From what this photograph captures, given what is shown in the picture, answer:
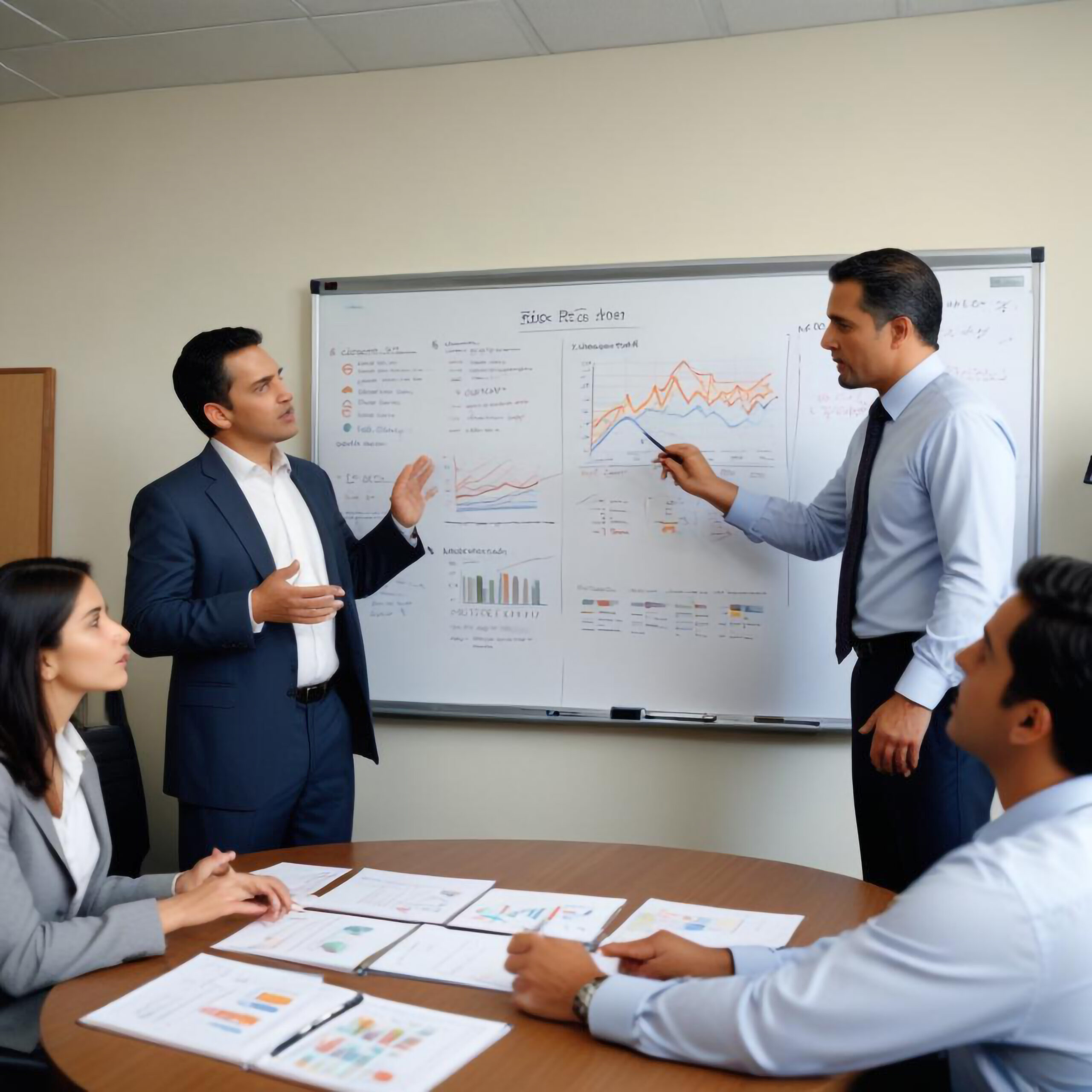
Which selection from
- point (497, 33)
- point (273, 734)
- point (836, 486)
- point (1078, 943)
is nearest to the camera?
point (1078, 943)

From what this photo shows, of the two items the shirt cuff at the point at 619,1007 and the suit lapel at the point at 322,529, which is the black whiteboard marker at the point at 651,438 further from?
the shirt cuff at the point at 619,1007

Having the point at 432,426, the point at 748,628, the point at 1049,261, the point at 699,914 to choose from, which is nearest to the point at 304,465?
the point at 432,426

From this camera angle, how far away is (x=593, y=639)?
10.2ft

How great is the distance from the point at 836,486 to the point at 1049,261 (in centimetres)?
85

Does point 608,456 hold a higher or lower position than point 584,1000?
higher

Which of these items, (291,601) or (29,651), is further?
(291,601)

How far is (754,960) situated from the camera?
132 centimetres

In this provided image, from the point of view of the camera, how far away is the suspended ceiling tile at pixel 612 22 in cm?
281

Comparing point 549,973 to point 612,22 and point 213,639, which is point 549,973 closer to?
point 213,639

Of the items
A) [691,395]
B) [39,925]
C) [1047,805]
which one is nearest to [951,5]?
[691,395]

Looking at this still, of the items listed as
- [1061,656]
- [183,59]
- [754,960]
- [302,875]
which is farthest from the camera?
[183,59]

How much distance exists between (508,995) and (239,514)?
1.42 m

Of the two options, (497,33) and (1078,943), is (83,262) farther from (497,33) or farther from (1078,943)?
(1078,943)

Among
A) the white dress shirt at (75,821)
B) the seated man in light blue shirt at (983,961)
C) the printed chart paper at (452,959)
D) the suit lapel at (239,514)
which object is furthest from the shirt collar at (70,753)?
the seated man in light blue shirt at (983,961)
